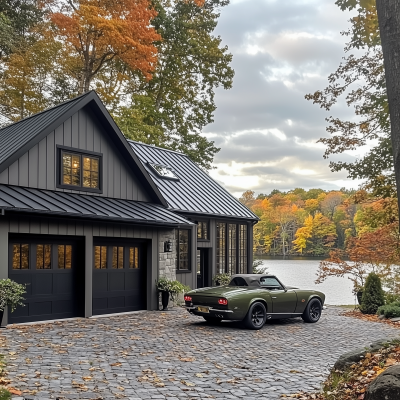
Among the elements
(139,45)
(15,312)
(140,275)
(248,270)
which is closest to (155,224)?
(140,275)

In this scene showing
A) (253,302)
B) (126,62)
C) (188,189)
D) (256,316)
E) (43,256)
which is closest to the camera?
(253,302)

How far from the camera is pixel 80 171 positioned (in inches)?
605

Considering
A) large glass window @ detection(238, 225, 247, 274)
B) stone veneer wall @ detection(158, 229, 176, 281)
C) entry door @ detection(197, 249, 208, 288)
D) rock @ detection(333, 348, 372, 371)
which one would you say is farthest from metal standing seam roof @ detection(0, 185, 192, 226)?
rock @ detection(333, 348, 372, 371)

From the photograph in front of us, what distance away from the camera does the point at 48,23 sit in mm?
29453

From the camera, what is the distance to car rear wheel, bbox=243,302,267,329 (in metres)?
13.0

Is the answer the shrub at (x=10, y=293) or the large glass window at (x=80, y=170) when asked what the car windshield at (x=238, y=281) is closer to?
the large glass window at (x=80, y=170)

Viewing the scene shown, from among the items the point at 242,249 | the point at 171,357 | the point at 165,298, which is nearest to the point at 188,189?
the point at 242,249

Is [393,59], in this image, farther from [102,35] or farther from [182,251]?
[102,35]

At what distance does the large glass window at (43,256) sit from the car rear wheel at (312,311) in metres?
7.49

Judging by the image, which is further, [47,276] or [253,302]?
[47,276]

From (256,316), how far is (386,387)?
8527mm

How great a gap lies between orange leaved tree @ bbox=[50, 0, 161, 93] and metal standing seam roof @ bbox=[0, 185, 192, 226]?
44.7 feet

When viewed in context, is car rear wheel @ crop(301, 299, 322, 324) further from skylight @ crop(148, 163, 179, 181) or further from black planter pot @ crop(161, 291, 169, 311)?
skylight @ crop(148, 163, 179, 181)

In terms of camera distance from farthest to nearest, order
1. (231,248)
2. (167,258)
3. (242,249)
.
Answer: (242,249)
(231,248)
(167,258)
